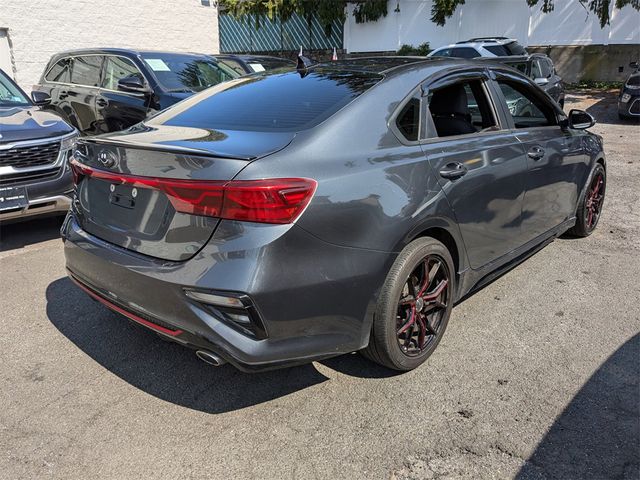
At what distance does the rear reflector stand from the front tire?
69cm

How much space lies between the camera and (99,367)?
315 centimetres

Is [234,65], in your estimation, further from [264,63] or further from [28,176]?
[28,176]

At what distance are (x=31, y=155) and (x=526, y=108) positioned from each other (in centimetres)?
445

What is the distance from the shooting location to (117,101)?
7188mm

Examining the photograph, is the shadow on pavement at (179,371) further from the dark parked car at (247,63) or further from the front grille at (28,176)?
the dark parked car at (247,63)

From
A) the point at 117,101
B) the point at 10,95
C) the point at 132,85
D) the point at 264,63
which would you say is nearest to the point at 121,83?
the point at 132,85

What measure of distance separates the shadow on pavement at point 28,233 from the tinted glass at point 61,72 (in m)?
3.15

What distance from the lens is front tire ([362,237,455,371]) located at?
2.78 meters

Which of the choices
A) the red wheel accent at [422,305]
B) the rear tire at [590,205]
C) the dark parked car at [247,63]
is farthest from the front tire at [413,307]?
the dark parked car at [247,63]

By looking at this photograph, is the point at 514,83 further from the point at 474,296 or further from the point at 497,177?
the point at 474,296

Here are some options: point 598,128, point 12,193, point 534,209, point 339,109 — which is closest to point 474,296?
point 534,209

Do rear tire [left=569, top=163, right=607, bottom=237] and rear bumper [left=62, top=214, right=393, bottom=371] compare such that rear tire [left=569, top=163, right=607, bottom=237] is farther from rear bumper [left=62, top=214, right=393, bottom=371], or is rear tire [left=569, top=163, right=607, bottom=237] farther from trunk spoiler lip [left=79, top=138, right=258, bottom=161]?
trunk spoiler lip [left=79, top=138, right=258, bottom=161]

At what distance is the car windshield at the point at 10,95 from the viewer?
6027 millimetres

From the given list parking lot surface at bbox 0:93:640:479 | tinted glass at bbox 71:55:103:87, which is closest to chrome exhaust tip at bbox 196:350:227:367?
parking lot surface at bbox 0:93:640:479
